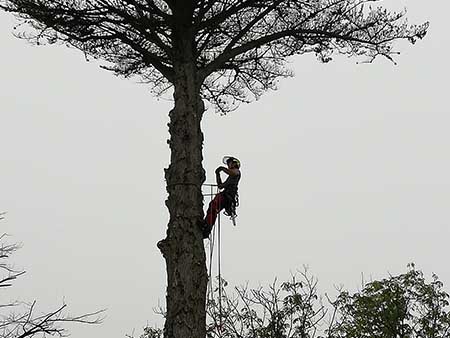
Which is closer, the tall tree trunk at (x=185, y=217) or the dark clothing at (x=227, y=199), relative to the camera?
the tall tree trunk at (x=185, y=217)

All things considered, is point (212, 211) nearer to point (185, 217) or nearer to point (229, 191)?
point (229, 191)

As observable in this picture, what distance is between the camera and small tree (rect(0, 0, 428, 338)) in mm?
6688

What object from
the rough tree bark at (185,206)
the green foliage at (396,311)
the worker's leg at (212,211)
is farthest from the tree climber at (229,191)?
the green foliage at (396,311)

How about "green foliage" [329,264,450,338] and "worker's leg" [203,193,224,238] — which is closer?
"worker's leg" [203,193,224,238]

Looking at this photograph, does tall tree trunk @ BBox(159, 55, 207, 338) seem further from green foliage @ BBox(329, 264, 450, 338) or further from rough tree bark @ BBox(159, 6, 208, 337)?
green foliage @ BBox(329, 264, 450, 338)

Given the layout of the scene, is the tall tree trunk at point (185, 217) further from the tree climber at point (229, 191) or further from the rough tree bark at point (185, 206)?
the tree climber at point (229, 191)

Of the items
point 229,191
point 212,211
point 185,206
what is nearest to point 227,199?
point 229,191

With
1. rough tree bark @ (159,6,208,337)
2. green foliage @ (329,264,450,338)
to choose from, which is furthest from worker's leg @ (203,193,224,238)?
green foliage @ (329,264,450,338)

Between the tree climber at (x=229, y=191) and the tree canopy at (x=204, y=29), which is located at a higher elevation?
the tree canopy at (x=204, y=29)

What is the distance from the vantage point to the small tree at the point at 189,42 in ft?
21.9

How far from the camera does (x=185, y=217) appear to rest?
22.4ft

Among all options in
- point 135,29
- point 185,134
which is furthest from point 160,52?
point 185,134

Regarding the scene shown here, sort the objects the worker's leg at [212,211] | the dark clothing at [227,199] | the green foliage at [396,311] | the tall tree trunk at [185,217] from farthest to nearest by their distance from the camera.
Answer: the green foliage at [396,311] → the dark clothing at [227,199] → the worker's leg at [212,211] → the tall tree trunk at [185,217]

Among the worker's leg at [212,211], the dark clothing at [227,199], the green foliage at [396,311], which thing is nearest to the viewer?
the worker's leg at [212,211]
